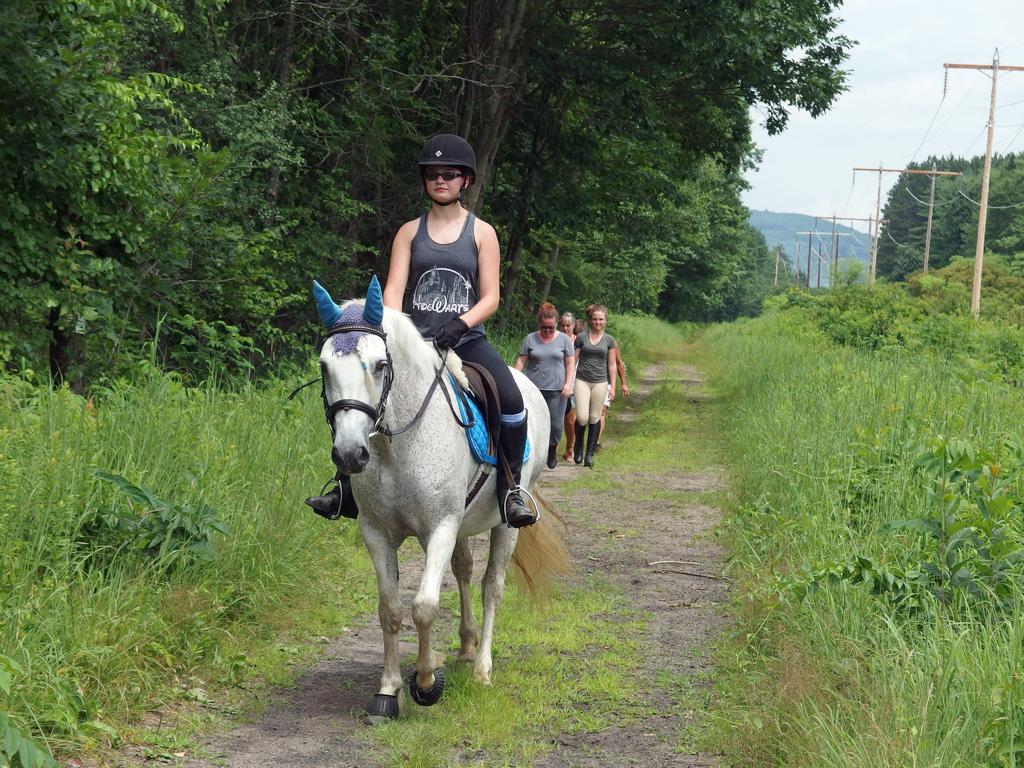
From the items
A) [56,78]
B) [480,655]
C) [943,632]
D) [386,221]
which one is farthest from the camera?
[386,221]

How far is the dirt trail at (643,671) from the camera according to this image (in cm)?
471

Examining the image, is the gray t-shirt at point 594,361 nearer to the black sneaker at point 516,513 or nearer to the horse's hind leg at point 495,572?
the horse's hind leg at point 495,572

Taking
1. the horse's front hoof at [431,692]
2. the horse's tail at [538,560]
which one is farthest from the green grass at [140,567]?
the horse's tail at [538,560]

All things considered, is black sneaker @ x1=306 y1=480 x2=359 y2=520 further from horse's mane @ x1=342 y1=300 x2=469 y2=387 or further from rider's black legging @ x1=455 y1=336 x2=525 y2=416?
rider's black legging @ x1=455 y1=336 x2=525 y2=416

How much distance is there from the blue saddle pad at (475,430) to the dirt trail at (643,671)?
1386mm

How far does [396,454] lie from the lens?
16.3 feet

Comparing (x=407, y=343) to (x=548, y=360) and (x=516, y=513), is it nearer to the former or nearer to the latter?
(x=516, y=513)

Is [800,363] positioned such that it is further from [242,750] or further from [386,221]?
[242,750]

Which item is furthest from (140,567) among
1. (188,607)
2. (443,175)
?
(443,175)

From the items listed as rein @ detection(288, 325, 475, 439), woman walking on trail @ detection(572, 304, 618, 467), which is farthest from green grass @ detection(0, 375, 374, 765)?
woman walking on trail @ detection(572, 304, 618, 467)

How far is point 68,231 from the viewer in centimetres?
921

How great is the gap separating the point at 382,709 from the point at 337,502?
40.8 inches

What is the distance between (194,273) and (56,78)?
11.8 feet

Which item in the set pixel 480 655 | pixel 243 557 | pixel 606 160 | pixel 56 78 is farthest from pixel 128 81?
pixel 606 160
